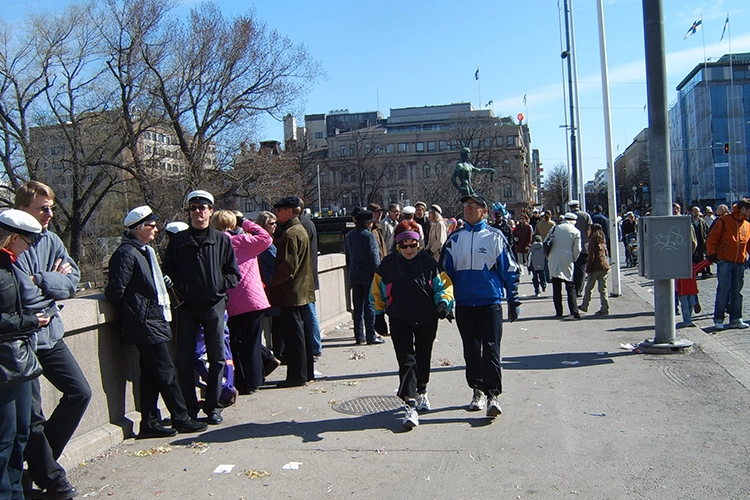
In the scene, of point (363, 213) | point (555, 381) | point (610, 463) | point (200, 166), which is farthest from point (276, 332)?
point (200, 166)

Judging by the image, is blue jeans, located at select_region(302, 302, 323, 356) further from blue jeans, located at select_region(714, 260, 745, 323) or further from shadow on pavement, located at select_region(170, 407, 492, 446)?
blue jeans, located at select_region(714, 260, 745, 323)

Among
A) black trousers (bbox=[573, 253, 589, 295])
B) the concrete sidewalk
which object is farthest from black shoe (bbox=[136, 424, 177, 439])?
black trousers (bbox=[573, 253, 589, 295])

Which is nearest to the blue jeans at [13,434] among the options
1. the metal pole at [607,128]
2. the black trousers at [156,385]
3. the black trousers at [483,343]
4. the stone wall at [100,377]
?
the stone wall at [100,377]

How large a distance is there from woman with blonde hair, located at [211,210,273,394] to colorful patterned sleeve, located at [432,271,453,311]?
6.46ft

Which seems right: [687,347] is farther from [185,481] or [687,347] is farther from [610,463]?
[185,481]

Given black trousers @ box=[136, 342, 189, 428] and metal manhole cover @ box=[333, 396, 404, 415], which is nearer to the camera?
black trousers @ box=[136, 342, 189, 428]

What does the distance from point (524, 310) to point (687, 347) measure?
5.26 metres

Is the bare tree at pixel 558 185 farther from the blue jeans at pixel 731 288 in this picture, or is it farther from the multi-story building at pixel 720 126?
the blue jeans at pixel 731 288

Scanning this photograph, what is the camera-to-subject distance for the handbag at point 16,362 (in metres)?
3.87

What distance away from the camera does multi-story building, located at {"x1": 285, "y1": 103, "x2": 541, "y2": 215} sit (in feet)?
302

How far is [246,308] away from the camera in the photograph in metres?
7.07

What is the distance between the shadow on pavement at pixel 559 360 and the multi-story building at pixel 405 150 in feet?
217

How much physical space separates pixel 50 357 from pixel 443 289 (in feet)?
10.1

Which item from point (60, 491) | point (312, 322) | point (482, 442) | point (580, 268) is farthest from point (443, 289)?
point (580, 268)
